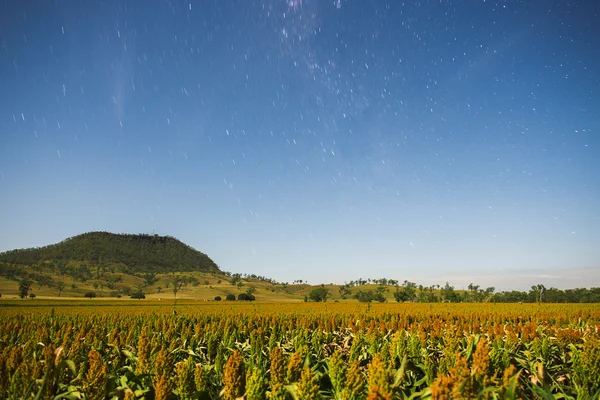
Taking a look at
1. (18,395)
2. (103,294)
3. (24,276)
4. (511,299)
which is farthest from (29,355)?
(24,276)

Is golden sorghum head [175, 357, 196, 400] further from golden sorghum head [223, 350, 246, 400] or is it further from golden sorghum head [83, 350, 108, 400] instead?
golden sorghum head [83, 350, 108, 400]

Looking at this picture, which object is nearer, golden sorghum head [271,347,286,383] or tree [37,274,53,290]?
golden sorghum head [271,347,286,383]

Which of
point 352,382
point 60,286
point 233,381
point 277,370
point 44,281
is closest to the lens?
point 352,382

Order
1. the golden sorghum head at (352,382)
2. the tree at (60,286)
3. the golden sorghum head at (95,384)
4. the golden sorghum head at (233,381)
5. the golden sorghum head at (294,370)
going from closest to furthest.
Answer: the golden sorghum head at (352,382) → the golden sorghum head at (233,381) → the golden sorghum head at (95,384) → the golden sorghum head at (294,370) → the tree at (60,286)

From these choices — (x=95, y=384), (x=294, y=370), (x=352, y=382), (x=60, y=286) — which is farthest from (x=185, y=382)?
(x=60, y=286)

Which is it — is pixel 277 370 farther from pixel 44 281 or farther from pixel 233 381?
pixel 44 281

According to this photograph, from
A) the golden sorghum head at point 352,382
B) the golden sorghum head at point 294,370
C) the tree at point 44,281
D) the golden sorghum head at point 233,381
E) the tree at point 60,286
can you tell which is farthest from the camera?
the tree at point 44,281

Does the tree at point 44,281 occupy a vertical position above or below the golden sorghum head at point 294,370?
below

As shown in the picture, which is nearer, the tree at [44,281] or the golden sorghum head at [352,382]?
the golden sorghum head at [352,382]

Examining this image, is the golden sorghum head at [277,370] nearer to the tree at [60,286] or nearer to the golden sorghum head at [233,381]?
the golden sorghum head at [233,381]

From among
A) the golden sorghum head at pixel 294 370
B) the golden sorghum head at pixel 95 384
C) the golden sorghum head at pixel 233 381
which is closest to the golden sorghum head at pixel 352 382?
the golden sorghum head at pixel 294 370

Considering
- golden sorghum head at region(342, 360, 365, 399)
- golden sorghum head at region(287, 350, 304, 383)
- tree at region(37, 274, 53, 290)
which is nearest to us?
golden sorghum head at region(342, 360, 365, 399)

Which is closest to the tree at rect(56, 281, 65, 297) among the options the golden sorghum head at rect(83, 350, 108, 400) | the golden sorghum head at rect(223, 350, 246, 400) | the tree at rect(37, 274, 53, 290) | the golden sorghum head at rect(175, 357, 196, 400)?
the tree at rect(37, 274, 53, 290)

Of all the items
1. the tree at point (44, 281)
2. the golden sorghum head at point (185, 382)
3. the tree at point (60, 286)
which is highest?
the golden sorghum head at point (185, 382)
